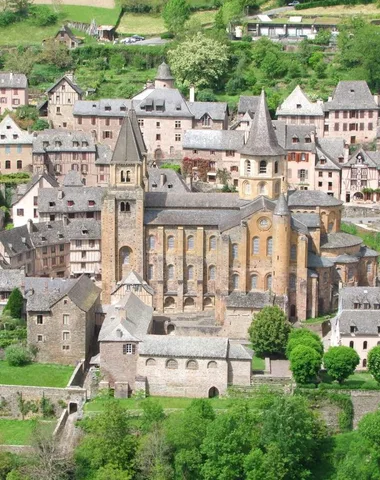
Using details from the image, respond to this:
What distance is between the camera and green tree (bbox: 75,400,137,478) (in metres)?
75.3

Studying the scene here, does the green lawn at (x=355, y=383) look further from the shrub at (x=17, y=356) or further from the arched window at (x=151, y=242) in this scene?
the shrub at (x=17, y=356)

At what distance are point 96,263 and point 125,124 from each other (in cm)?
1416

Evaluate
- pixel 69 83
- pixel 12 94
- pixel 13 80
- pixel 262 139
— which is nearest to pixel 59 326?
pixel 262 139

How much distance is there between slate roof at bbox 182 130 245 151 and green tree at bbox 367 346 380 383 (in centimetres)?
4425

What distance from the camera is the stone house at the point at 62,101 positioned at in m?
132

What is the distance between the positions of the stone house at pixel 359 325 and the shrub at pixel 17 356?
71.9 feet

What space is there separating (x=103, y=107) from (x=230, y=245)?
40500 mm

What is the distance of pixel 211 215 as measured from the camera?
313ft

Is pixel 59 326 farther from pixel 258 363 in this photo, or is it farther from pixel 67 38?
pixel 67 38

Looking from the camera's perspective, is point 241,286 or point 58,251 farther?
point 58,251

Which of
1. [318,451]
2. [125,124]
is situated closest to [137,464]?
[318,451]

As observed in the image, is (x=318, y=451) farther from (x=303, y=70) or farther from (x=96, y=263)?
(x=303, y=70)

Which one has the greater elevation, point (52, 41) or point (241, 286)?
point (52, 41)

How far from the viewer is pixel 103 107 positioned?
12850 centimetres
